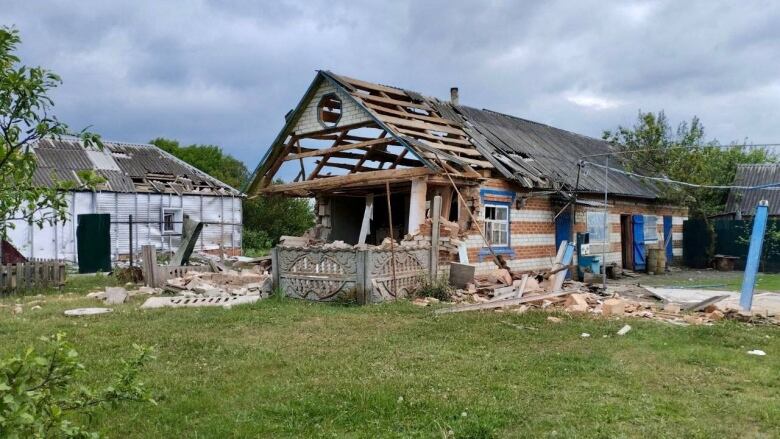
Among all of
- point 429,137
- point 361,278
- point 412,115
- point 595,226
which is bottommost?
point 361,278

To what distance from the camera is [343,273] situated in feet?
38.1

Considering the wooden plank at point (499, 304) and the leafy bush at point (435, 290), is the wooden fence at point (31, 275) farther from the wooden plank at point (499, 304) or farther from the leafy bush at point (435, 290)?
the wooden plank at point (499, 304)

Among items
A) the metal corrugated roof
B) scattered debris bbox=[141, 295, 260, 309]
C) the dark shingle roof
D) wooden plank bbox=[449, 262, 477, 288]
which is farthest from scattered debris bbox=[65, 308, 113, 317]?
the metal corrugated roof

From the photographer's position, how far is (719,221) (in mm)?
24375

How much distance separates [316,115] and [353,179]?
2.40 metres

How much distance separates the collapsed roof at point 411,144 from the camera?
50.0 feet

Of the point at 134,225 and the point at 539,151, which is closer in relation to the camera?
the point at 539,151

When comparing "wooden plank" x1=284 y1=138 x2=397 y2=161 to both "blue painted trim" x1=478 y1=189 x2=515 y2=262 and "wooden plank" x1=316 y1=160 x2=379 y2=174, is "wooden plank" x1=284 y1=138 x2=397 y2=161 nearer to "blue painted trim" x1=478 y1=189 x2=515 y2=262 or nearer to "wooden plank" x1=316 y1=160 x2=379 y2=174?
"wooden plank" x1=316 y1=160 x2=379 y2=174

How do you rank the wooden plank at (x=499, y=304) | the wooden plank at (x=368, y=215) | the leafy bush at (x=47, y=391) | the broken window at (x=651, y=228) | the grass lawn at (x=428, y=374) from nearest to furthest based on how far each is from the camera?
the leafy bush at (x=47, y=391) → the grass lawn at (x=428, y=374) → the wooden plank at (x=499, y=304) → the wooden plank at (x=368, y=215) → the broken window at (x=651, y=228)

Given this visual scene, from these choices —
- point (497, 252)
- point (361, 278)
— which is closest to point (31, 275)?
point (361, 278)

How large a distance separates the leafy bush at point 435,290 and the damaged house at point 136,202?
510 inches

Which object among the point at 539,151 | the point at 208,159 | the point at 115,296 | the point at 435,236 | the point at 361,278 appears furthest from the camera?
the point at 208,159

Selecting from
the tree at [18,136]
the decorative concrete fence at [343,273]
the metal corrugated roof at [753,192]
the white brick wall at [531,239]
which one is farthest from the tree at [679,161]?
the tree at [18,136]

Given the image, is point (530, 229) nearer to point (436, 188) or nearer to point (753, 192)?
point (436, 188)
